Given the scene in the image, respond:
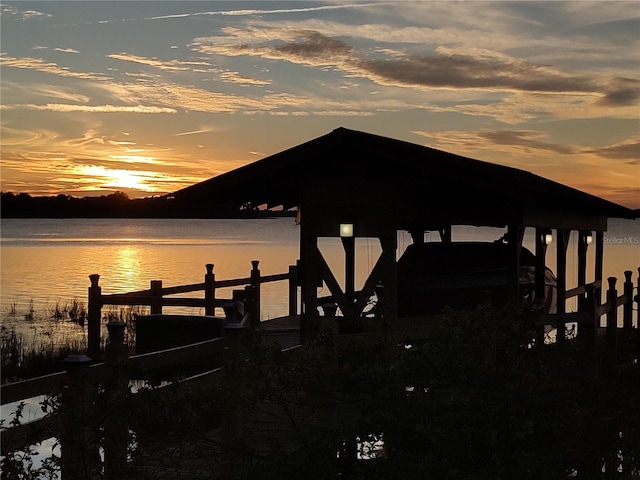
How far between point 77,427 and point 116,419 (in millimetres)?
312

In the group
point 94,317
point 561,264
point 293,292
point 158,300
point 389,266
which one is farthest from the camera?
point 293,292

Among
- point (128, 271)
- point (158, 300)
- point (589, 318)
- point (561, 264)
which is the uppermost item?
point (561, 264)

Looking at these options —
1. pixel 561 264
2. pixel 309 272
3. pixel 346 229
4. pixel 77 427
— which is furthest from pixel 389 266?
pixel 77 427

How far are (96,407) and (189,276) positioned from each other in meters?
62.0

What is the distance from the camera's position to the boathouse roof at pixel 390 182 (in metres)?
12.9

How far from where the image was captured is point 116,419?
6969mm

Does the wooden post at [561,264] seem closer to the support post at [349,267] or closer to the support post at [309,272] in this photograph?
the support post at [349,267]

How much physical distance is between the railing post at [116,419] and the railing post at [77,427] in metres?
0.14

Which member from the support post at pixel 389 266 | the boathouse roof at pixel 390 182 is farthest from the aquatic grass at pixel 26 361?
the support post at pixel 389 266

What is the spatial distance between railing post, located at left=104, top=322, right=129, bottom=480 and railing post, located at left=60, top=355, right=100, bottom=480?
0.45ft

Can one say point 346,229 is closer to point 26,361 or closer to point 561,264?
point 561,264

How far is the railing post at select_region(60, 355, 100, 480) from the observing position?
6.87 metres

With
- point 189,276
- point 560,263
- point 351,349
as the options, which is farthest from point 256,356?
point 189,276

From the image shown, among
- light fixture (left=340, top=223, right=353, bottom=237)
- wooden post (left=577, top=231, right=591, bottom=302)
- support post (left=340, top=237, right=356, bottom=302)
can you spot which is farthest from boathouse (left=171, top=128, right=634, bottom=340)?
wooden post (left=577, top=231, right=591, bottom=302)
